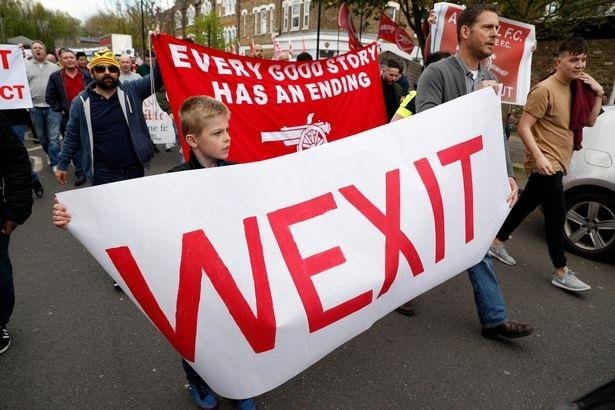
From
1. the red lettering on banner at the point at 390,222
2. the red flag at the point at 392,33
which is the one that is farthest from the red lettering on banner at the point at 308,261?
the red flag at the point at 392,33

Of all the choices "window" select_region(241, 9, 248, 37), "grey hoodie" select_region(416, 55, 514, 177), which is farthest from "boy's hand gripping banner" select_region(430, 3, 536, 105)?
"window" select_region(241, 9, 248, 37)

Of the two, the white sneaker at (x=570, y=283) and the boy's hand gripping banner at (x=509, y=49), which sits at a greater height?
the boy's hand gripping banner at (x=509, y=49)

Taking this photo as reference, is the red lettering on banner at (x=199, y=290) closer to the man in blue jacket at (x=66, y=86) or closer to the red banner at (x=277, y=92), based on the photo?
the red banner at (x=277, y=92)

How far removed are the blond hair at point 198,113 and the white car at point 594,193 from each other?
388 centimetres

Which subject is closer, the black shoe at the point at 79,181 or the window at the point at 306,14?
the black shoe at the point at 79,181

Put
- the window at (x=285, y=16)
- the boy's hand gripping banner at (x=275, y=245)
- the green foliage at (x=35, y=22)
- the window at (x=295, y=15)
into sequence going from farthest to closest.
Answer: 1. the green foliage at (x=35, y=22)
2. the window at (x=285, y=16)
3. the window at (x=295, y=15)
4. the boy's hand gripping banner at (x=275, y=245)

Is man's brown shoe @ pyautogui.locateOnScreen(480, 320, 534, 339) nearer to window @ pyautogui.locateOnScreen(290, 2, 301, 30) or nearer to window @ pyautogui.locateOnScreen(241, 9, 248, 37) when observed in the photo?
window @ pyautogui.locateOnScreen(290, 2, 301, 30)

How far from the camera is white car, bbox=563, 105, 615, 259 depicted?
4.09 meters

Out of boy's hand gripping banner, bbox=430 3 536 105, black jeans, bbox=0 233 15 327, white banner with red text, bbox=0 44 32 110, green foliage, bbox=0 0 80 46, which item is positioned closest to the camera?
black jeans, bbox=0 233 15 327

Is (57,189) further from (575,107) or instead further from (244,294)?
(575,107)

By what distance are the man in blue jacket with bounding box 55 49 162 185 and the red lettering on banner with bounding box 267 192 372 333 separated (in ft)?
7.51

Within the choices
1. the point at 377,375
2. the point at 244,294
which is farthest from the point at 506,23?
the point at 244,294

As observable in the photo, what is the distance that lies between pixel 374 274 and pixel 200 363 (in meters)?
0.79

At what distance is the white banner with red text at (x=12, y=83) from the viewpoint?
16.2 feet
